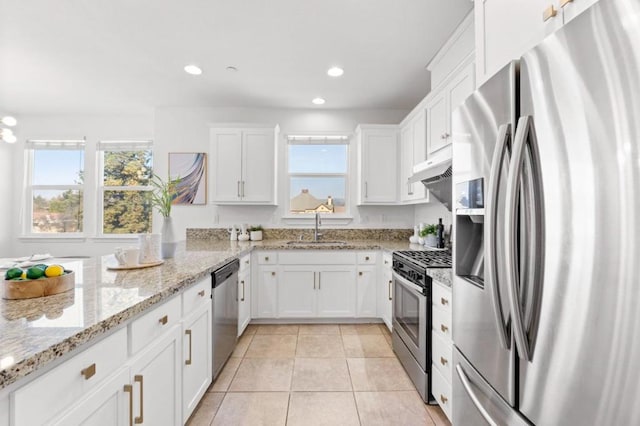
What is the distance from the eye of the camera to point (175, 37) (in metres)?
2.46

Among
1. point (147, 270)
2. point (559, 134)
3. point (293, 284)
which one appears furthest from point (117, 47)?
point (559, 134)

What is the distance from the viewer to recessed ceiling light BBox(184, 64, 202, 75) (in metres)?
2.96

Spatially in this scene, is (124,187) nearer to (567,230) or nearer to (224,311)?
(224,311)

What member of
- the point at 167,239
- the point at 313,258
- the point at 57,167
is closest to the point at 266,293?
the point at 313,258

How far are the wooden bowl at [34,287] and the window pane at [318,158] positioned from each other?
3.09m

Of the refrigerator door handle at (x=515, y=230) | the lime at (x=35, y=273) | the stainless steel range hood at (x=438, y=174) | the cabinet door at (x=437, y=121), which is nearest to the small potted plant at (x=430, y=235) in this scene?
the stainless steel range hood at (x=438, y=174)

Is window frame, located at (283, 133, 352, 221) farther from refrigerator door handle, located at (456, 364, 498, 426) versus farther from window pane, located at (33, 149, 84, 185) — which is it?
window pane, located at (33, 149, 84, 185)

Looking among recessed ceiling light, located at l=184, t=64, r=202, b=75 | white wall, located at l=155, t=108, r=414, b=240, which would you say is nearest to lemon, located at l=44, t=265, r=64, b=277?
recessed ceiling light, located at l=184, t=64, r=202, b=75

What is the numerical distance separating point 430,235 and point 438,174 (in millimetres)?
1234

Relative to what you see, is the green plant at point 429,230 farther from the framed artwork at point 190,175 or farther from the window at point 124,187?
the window at point 124,187

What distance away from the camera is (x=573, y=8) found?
0.82m

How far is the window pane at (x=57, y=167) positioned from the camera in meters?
4.52

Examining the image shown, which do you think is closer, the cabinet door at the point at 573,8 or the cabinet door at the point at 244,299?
the cabinet door at the point at 573,8

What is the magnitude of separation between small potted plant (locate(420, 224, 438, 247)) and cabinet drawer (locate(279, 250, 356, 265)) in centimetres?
87
